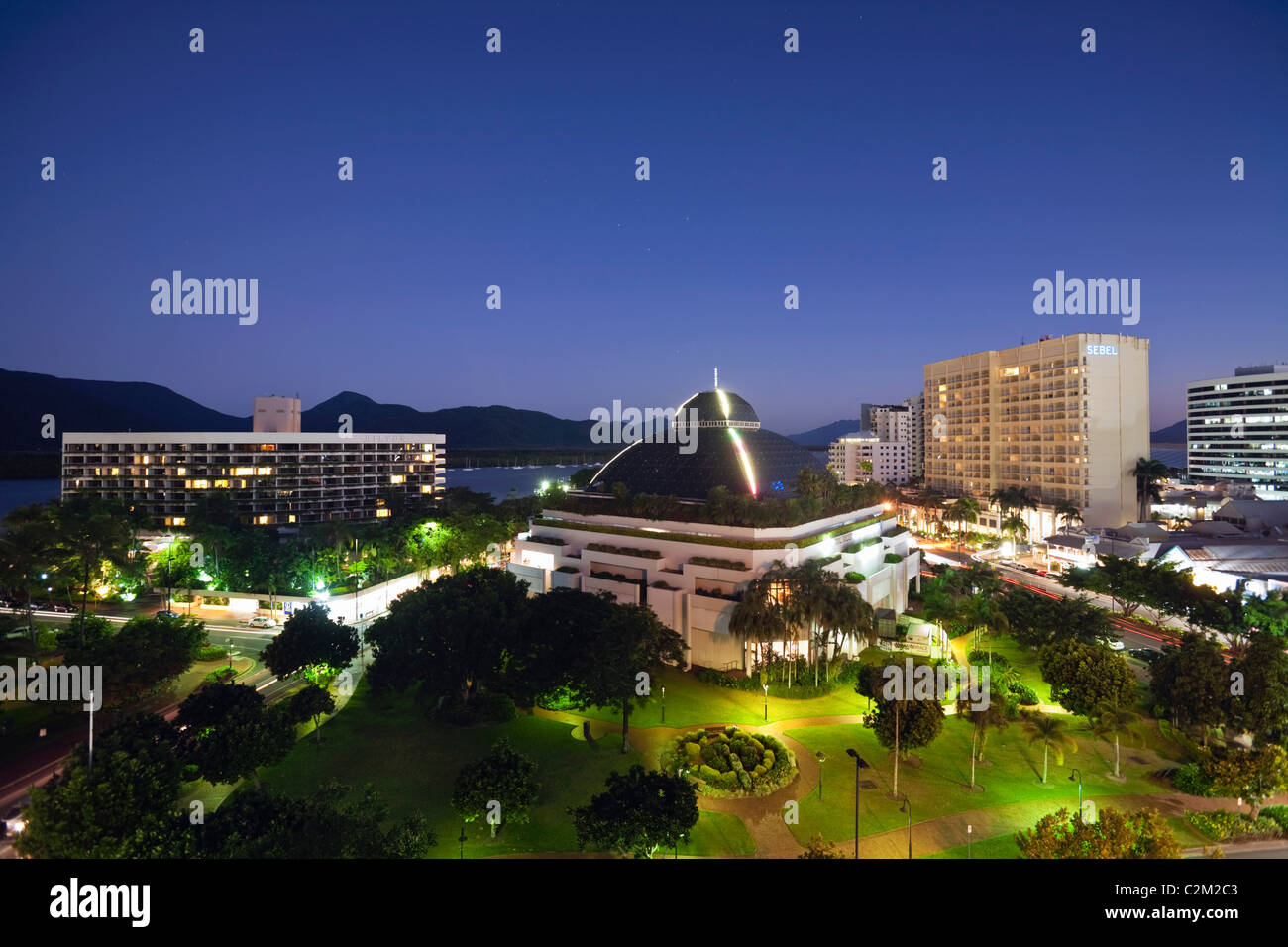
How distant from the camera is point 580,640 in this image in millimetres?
39156

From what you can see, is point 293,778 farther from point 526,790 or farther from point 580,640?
point 580,640

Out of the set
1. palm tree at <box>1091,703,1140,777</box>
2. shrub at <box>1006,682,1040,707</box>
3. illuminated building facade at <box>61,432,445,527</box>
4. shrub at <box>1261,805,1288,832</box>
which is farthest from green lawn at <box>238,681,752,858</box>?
illuminated building facade at <box>61,432,445,527</box>

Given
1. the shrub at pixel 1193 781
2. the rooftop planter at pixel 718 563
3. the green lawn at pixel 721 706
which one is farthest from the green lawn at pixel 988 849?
the rooftop planter at pixel 718 563

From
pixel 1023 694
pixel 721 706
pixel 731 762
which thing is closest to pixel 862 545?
pixel 1023 694

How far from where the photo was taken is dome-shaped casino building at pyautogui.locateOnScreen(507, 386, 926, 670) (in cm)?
4834

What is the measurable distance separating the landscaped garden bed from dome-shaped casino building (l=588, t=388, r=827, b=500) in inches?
1169

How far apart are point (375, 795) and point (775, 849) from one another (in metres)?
16.8

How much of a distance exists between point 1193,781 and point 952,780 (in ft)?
36.5

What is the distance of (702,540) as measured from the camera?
51281mm

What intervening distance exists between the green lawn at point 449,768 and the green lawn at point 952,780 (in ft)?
17.5
